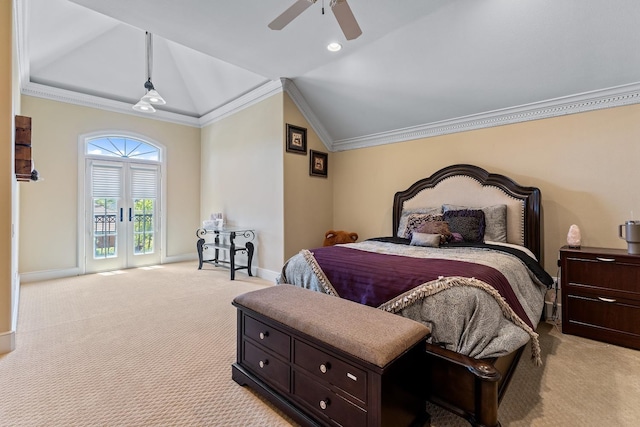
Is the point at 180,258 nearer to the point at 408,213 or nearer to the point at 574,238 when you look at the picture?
the point at 408,213

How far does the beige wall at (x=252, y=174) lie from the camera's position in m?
4.61

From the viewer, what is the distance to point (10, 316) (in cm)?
242

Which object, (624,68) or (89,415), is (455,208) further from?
(89,415)

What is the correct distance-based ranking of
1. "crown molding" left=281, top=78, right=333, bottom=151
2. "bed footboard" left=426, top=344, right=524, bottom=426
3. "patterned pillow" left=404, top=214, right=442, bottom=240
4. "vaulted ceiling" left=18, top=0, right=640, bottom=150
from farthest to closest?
"crown molding" left=281, top=78, right=333, bottom=151, "patterned pillow" left=404, top=214, right=442, bottom=240, "vaulted ceiling" left=18, top=0, right=640, bottom=150, "bed footboard" left=426, top=344, right=524, bottom=426

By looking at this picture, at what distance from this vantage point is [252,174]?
16.6 feet

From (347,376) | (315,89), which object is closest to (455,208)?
(315,89)

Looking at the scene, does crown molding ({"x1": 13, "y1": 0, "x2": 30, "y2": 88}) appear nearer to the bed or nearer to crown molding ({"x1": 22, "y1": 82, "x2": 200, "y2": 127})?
crown molding ({"x1": 22, "y1": 82, "x2": 200, "y2": 127})

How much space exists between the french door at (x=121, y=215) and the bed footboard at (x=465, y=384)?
5.62 metres

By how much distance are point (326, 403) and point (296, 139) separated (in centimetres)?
383

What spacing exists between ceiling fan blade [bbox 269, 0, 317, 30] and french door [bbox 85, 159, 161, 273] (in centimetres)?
451

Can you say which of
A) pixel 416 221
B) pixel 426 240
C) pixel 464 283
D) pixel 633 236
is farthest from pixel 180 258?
pixel 633 236

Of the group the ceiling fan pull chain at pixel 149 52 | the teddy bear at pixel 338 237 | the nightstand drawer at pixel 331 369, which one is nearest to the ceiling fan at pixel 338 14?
the nightstand drawer at pixel 331 369

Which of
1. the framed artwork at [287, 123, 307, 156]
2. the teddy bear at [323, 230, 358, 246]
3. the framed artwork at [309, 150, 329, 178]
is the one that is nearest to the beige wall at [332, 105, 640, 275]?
the teddy bear at [323, 230, 358, 246]

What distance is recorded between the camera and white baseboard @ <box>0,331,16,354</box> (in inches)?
93.8
